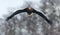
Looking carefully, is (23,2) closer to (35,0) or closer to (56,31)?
(35,0)

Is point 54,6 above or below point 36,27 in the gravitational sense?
above

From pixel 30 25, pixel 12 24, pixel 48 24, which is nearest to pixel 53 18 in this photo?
pixel 48 24

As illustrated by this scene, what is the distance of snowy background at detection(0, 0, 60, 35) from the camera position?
4.01 meters

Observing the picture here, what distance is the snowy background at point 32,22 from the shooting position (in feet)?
13.2

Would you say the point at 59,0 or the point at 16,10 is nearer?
the point at 16,10

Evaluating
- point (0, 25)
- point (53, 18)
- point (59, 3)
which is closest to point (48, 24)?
point (53, 18)

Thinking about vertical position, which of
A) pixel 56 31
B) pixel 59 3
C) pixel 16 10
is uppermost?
pixel 59 3

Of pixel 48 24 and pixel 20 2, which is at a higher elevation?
pixel 20 2

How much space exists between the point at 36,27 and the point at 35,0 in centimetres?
51

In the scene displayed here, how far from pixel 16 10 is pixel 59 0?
0.82 meters

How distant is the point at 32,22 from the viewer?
13.2ft

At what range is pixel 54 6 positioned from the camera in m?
4.20

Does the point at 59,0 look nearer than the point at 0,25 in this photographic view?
No

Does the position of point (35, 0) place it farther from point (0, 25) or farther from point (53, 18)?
point (0, 25)
